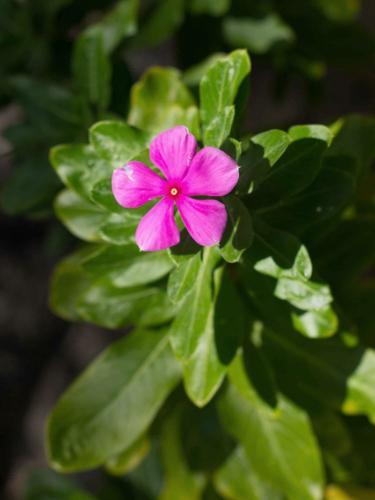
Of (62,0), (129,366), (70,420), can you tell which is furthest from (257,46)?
(70,420)

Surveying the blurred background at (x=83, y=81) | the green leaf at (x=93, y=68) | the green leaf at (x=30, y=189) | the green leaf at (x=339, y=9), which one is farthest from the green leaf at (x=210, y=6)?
the green leaf at (x=30, y=189)

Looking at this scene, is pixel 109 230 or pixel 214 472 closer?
pixel 109 230

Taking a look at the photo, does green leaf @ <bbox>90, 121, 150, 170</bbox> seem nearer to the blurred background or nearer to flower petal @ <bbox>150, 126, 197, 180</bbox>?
flower petal @ <bbox>150, 126, 197, 180</bbox>

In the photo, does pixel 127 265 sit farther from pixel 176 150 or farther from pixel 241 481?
pixel 241 481

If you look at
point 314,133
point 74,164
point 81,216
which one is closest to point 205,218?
point 314,133

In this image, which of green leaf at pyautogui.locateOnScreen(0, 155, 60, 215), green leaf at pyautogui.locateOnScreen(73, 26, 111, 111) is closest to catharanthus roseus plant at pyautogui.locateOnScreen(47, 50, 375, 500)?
green leaf at pyautogui.locateOnScreen(73, 26, 111, 111)

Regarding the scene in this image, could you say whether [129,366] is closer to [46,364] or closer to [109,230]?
[109,230]
